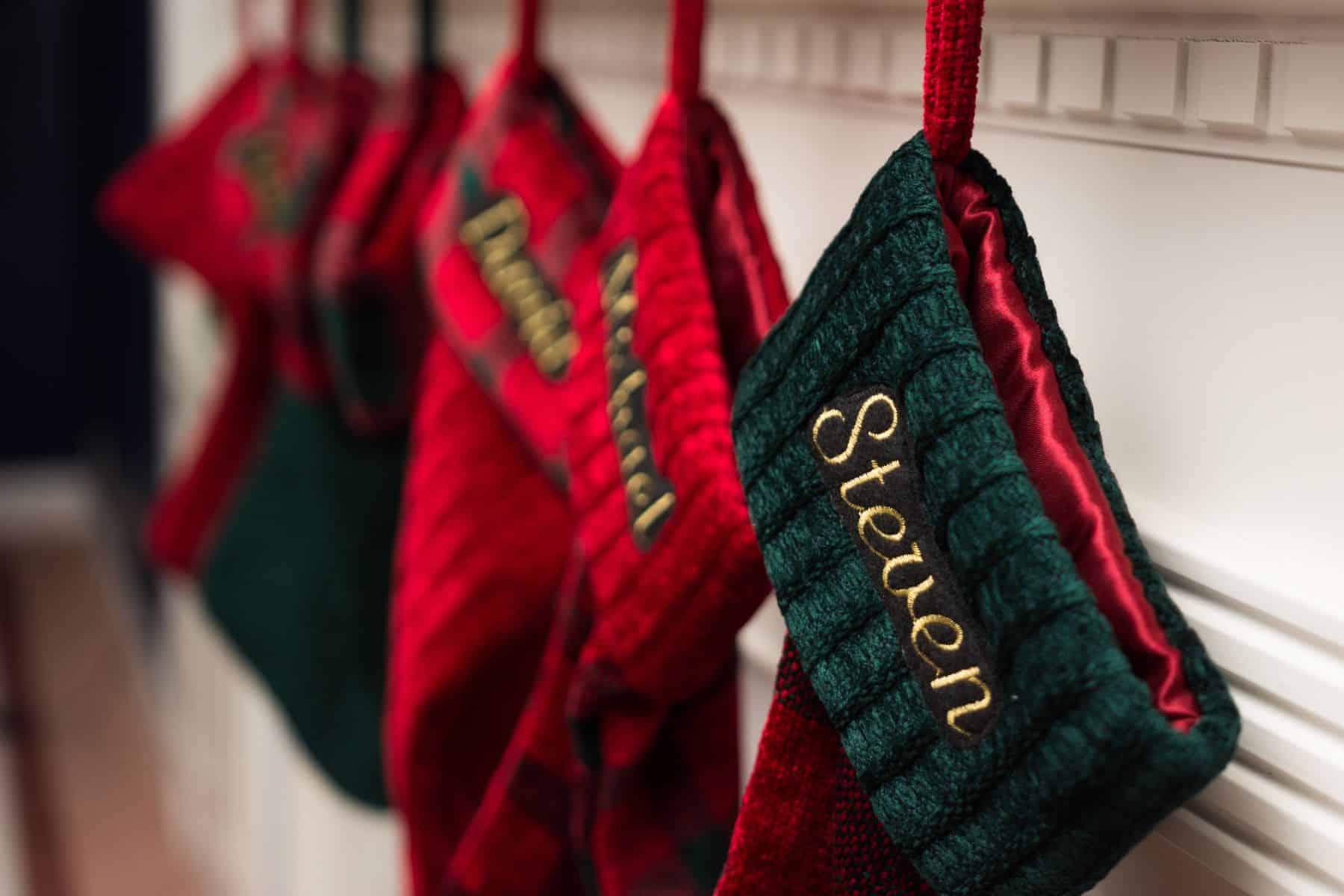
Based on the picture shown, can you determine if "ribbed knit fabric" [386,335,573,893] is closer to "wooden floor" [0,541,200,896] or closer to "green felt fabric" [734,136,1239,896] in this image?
"green felt fabric" [734,136,1239,896]

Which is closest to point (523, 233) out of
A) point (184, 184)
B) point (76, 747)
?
point (184, 184)

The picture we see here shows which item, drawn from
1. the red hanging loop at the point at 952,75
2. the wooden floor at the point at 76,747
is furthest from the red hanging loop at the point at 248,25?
the wooden floor at the point at 76,747

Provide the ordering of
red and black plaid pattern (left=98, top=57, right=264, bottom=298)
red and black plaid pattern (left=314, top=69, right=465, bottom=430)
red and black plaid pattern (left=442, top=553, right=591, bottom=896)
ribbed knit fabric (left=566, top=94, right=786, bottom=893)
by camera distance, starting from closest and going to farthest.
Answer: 1. ribbed knit fabric (left=566, top=94, right=786, bottom=893)
2. red and black plaid pattern (left=442, top=553, right=591, bottom=896)
3. red and black plaid pattern (left=314, top=69, right=465, bottom=430)
4. red and black plaid pattern (left=98, top=57, right=264, bottom=298)

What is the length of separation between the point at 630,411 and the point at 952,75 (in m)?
0.16

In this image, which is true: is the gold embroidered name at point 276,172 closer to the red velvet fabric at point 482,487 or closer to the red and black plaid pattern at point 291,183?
the red and black plaid pattern at point 291,183

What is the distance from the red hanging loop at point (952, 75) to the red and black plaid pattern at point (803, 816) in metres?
0.15

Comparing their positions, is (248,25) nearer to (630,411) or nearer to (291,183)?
(291,183)

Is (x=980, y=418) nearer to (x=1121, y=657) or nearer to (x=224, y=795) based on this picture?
(x=1121, y=657)

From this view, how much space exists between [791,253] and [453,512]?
19cm

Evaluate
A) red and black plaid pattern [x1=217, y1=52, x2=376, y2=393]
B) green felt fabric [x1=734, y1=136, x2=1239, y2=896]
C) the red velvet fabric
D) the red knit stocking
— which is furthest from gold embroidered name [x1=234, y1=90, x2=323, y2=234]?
green felt fabric [x1=734, y1=136, x2=1239, y2=896]

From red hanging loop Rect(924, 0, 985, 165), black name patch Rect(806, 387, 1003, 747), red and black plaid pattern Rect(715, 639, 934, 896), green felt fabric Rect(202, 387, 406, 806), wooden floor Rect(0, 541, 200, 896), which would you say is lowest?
wooden floor Rect(0, 541, 200, 896)

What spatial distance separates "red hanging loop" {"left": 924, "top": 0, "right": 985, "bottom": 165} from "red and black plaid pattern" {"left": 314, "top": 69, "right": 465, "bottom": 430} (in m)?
0.46

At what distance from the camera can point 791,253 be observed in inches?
24.1

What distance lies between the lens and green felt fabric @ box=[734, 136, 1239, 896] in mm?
318
